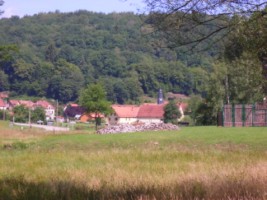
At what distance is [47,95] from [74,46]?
23188mm

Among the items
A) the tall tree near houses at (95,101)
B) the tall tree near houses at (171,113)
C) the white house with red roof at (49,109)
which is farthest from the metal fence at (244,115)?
the white house with red roof at (49,109)

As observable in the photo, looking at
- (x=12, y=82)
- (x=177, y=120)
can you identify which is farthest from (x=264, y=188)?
(x=12, y=82)

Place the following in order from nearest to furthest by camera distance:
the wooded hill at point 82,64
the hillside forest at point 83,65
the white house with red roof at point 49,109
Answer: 1. the white house with red roof at point 49,109
2. the hillside forest at point 83,65
3. the wooded hill at point 82,64

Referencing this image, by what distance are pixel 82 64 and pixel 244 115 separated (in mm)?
115665

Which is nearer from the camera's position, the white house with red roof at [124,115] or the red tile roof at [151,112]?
the red tile roof at [151,112]

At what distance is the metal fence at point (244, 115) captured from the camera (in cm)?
4653

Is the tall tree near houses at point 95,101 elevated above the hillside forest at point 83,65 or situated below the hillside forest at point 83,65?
below

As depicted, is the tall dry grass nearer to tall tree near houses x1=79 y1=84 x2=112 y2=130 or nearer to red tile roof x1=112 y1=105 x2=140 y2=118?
tall tree near houses x1=79 y1=84 x2=112 y2=130

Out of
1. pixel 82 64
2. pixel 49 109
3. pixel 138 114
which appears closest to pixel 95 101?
pixel 138 114

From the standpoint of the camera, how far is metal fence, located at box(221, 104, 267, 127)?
153 feet

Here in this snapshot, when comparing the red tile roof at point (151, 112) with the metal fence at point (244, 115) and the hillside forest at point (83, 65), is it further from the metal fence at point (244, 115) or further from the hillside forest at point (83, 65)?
the metal fence at point (244, 115)

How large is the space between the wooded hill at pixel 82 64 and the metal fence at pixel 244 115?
7019cm

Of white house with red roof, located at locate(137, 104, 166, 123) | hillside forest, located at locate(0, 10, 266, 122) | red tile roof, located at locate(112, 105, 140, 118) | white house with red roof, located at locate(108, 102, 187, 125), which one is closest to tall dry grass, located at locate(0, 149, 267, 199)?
white house with red roof, located at locate(108, 102, 187, 125)

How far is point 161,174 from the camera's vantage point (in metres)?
9.29
